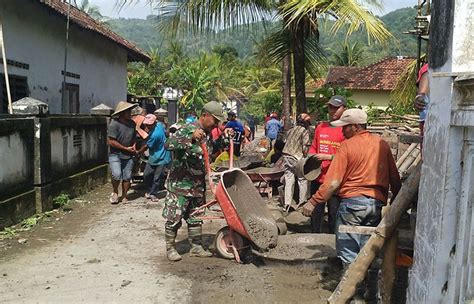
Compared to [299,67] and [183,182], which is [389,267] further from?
[299,67]

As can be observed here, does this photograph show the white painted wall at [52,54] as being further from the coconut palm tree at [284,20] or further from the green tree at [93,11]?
A: the green tree at [93,11]

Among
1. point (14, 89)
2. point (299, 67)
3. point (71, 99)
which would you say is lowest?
point (71, 99)

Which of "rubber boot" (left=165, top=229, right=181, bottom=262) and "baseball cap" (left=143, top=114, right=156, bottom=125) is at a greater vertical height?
"baseball cap" (left=143, top=114, right=156, bottom=125)

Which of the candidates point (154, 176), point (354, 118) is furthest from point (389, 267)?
point (154, 176)

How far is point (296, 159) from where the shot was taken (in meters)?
7.60

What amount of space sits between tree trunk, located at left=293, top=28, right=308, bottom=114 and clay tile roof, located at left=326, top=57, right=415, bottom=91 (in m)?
21.9

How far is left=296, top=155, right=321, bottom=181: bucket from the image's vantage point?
20.3 ft

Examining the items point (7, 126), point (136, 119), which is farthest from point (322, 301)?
point (136, 119)

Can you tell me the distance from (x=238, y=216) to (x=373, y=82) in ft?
102

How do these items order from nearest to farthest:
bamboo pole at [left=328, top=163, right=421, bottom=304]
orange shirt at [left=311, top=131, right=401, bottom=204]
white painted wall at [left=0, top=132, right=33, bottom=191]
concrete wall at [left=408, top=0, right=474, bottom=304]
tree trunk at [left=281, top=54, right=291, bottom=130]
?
concrete wall at [left=408, top=0, right=474, bottom=304]
bamboo pole at [left=328, top=163, right=421, bottom=304]
orange shirt at [left=311, top=131, right=401, bottom=204]
white painted wall at [left=0, top=132, right=33, bottom=191]
tree trunk at [left=281, top=54, right=291, bottom=130]

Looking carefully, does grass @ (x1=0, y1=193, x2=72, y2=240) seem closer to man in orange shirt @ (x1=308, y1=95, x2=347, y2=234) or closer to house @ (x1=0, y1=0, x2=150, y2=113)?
house @ (x1=0, y1=0, x2=150, y2=113)

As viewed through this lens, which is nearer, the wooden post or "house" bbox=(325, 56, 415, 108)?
the wooden post

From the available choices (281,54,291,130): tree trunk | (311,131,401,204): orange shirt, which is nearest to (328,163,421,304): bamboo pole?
(311,131,401,204): orange shirt

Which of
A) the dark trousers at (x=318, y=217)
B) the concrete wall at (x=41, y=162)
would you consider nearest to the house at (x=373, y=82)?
the concrete wall at (x=41, y=162)
